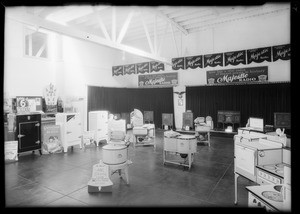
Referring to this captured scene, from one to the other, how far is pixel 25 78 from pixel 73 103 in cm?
235

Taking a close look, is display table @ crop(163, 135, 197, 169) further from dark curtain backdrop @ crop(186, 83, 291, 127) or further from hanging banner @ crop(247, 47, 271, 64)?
dark curtain backdrop @ crop(186, 83, 291, 127)

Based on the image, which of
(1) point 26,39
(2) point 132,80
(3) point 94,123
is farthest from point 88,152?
(2) point 132,80

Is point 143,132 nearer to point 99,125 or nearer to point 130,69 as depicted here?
point 99,125

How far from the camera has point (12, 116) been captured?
21.9ft

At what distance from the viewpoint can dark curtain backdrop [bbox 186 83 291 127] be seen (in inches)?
363

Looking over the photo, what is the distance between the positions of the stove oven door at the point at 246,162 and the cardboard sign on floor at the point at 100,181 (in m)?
2.48

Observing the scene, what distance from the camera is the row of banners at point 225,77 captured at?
32.1ft

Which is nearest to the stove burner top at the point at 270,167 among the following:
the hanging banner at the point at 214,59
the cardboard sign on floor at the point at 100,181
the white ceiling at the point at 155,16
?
the cardboard sign on floor at the point at 100,181

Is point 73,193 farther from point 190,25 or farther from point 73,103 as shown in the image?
point 190,25

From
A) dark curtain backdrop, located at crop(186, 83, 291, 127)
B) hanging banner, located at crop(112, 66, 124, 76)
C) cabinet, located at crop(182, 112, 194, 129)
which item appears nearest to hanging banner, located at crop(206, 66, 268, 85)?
dark curtain backdrop, located at crop(186, 83, 291, 127)

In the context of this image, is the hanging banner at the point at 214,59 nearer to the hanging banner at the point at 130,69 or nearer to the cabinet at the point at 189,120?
the cabinet at the point at 189,120

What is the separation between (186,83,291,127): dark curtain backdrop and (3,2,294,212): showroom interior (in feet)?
0.16

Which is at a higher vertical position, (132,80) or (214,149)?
(132,80)

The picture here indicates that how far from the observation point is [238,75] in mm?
10305
